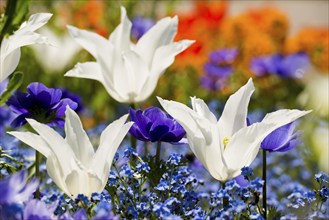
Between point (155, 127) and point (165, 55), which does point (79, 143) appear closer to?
point (155, 127)

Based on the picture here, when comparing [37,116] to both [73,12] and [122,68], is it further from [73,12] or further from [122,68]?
[73,12]

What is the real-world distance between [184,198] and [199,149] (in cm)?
12

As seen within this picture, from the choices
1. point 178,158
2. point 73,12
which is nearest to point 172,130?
point 178,158

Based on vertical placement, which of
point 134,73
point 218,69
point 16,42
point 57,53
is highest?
point 16,42

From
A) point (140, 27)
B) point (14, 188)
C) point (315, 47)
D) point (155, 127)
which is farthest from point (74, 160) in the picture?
point (315, 47)

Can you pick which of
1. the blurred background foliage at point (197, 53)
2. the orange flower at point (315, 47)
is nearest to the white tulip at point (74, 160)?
the blurred background foliage at point (197, 53)

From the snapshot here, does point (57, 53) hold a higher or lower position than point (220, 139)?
lower

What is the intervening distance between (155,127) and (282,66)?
86.7 inches

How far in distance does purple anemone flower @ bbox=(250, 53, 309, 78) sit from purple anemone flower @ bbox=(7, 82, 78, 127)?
6.96ft

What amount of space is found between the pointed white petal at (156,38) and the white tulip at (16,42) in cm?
41

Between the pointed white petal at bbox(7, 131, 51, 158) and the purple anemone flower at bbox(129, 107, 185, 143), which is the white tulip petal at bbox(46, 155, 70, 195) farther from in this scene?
the purple anemone flower at bbox(129, 107, 185, 143)

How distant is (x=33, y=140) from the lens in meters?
1.38

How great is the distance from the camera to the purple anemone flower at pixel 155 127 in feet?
4.91

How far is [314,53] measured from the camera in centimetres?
430
